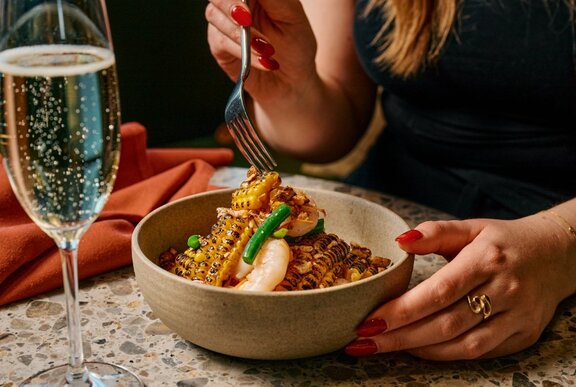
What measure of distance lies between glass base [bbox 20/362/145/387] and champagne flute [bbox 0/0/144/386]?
0.48 feet

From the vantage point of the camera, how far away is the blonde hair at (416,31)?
1.38 metres

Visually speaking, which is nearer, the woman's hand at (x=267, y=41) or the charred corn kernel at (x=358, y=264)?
the charred corn kernel at (x=358, y=264)

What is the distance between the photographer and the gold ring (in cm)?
80

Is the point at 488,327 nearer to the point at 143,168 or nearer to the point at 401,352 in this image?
the point at 401,352

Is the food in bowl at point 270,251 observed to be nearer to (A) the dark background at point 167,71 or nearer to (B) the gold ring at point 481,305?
(B) the gold ring at point 481,305

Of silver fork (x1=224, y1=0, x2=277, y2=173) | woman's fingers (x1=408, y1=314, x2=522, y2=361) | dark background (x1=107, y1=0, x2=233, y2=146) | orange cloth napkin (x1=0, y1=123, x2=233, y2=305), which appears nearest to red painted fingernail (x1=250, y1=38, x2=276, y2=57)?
silver fork (x1=224, y1=0, x2=277, y2=173)

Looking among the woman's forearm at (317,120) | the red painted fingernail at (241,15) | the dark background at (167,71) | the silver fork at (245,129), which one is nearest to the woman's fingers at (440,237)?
the silver fork at (245,129)

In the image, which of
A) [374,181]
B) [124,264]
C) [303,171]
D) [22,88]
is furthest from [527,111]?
[303,171]

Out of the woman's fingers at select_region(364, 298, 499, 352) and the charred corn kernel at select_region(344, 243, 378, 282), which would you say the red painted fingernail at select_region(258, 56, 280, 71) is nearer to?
the charred corn kernel at select_region(344, 243, 378, 282)

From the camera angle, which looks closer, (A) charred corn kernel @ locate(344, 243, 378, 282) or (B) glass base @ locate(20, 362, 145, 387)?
(B) glass base @ locate(20, 362, 145, 387)

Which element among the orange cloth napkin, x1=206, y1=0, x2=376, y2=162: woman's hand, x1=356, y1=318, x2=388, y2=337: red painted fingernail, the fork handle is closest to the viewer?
x1=356, y1=318, x2=388, y2=337: red painted fingernail

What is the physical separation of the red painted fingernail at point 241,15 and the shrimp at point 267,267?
1.16 feet

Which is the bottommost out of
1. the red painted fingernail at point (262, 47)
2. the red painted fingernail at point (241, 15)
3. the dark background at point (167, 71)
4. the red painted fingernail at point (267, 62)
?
the dark background at point (167, 71)

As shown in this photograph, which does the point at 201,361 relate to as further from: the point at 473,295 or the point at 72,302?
the point at 473,295
